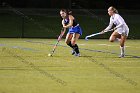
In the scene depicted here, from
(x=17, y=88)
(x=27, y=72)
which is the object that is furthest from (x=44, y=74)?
(x=17, y=88)

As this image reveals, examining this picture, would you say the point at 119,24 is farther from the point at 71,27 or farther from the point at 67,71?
the point at 67,71

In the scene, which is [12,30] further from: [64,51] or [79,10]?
[79,10]

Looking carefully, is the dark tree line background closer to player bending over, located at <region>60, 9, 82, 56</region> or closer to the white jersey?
player bending over, located at <region>60, 9, 82, 56</region>

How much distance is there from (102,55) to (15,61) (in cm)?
374

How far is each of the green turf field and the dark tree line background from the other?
29.0m

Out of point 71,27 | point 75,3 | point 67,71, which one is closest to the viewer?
point 67,71

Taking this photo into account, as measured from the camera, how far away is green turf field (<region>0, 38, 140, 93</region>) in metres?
11.7

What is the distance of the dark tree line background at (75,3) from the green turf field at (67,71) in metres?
29.0

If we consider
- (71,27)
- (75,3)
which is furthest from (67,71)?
(75,3)

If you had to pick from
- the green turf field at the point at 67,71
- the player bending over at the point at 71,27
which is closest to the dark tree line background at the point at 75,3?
the green turf field at the point at 67,71

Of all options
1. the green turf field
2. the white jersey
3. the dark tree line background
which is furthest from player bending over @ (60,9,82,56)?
the dark tree line background

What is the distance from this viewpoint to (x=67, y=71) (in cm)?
1436

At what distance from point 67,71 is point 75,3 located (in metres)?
36.0

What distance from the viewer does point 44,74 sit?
1370 centimetres
